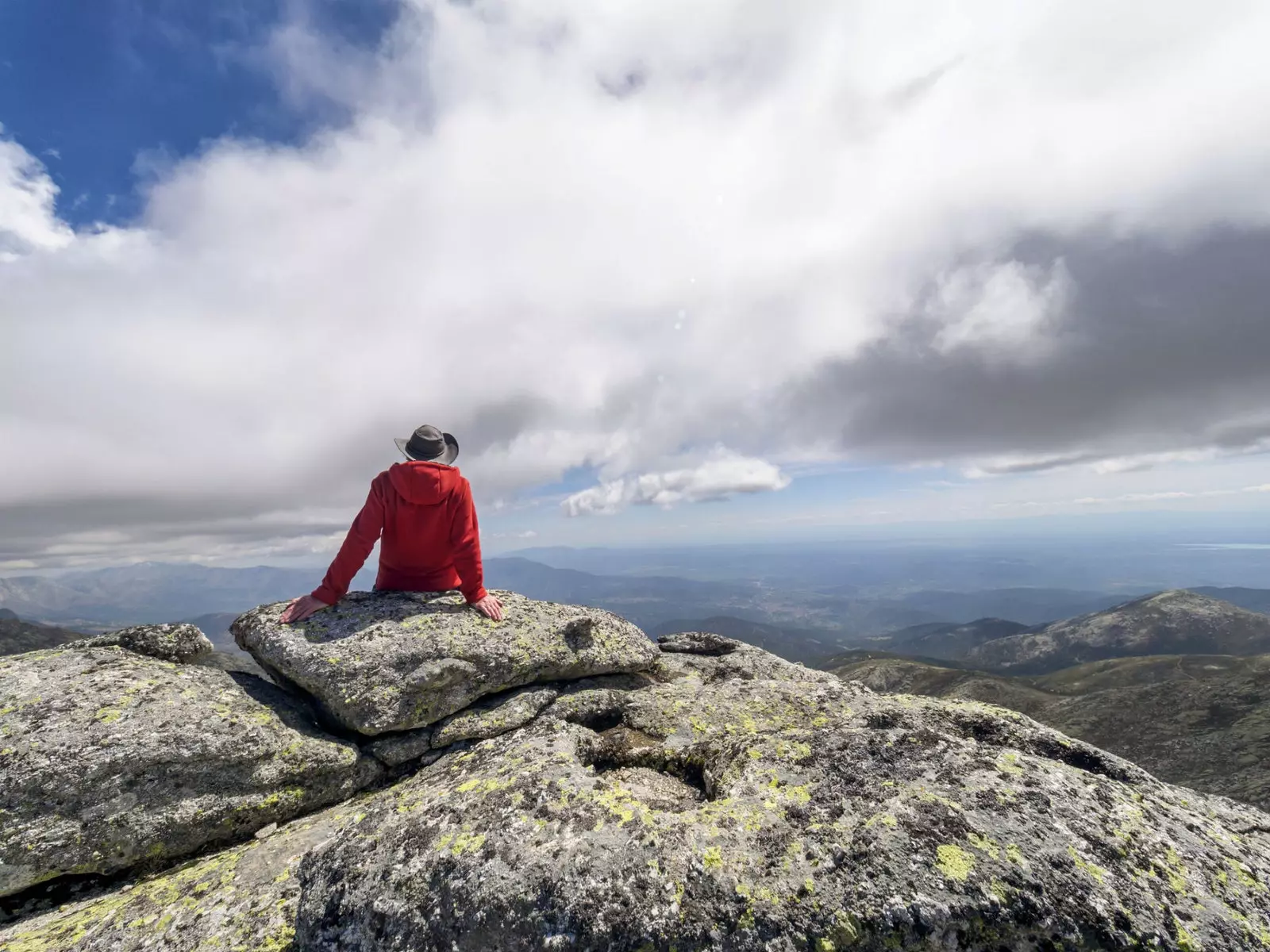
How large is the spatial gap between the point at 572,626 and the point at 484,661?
2.35 meters

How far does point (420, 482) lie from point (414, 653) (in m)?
3.66

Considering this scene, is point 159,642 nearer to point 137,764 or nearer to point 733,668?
point 137,764

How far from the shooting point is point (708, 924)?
5.80 m

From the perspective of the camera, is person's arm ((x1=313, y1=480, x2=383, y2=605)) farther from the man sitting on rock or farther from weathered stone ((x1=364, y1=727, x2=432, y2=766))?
weathered stone ((x1=364, y1=727, x2=432, y2=766))

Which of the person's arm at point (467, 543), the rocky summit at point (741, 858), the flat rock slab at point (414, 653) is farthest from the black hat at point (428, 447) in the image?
the rocky summit at point (741, 858)

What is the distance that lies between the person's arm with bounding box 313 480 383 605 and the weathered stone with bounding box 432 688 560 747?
3.82 metres

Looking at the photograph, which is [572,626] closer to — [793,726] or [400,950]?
[793,726]

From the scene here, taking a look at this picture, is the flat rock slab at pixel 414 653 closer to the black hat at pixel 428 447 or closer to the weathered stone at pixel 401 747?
the weathered stone at pixel 401 747

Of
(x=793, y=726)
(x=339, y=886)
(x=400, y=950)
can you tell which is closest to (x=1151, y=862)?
(x=793, y=726)

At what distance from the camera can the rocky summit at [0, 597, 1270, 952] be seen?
579 cm

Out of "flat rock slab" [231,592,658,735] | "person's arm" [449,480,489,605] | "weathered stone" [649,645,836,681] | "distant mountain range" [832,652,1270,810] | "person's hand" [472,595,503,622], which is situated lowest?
"distant mountain range" [832,652,1270,810]

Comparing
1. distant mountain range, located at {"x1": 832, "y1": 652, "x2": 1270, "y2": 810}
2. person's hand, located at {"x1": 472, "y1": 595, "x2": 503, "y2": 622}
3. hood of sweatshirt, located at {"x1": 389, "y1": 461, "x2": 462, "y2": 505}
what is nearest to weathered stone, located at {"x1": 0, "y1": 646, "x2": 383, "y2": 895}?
person's hand, located at {"x1": 472, "y1": 595, "x2": 503, "y2": 622}

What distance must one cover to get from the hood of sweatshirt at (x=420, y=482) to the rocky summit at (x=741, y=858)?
5420 millimetres

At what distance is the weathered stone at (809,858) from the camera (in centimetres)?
575
